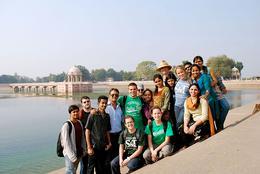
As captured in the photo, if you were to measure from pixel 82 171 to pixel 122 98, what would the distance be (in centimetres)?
122

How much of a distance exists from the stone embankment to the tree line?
65.2 metres

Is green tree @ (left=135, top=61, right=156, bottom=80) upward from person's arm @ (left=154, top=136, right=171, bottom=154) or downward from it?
upward

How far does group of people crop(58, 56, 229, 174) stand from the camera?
172 inches

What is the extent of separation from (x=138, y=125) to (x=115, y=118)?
0.34 m

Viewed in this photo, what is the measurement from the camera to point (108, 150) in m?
4.64

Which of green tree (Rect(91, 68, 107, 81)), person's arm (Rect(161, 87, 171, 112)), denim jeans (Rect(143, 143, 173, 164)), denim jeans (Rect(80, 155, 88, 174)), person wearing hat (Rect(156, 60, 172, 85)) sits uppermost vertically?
green tree (Rect(91, 68, 107, 81))

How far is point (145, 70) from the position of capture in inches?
3848

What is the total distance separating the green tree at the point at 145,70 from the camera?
96.7 m

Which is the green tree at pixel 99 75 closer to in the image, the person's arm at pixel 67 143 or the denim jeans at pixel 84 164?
the denim jeans at pixel 84 164

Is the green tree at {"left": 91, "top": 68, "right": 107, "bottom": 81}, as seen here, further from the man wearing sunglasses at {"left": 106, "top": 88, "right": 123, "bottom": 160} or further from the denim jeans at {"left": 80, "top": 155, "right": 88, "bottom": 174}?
the man wearing sunglasses at {"left": 106, "top": 88, "right": 123, "bottom": 160}

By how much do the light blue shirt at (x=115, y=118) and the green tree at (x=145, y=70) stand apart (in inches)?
3612

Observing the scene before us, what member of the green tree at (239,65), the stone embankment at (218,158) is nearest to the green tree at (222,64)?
the green tree at (239,65)

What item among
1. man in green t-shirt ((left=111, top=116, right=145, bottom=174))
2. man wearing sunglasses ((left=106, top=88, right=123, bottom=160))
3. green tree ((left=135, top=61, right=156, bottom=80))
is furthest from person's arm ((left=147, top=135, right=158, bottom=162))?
green tree ((left=135, top=61, right=156, bottom=80))

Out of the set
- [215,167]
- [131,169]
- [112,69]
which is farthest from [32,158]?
[112,69]
